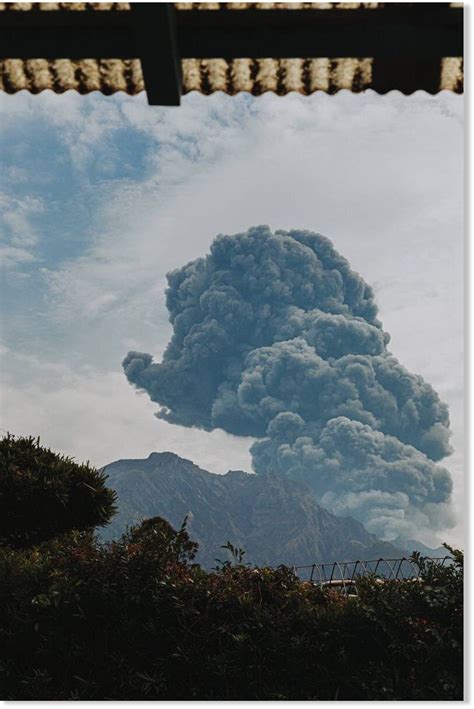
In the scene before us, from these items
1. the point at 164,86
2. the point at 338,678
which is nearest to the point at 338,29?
the point at 164,86

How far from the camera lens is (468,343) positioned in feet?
13.1

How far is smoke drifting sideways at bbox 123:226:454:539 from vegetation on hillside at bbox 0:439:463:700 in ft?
289

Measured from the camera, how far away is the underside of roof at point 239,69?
349 cm

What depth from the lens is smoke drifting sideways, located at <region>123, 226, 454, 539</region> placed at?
99.0 meters

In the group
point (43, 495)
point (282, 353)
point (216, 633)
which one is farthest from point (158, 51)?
point (282, 353)

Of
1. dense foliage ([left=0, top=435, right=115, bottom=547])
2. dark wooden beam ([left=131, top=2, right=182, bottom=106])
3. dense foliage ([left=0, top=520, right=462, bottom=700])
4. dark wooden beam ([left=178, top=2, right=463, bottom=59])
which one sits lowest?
dense foliage ([left=0, top=520, right=462, bottom=700])

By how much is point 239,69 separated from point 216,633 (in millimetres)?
5727

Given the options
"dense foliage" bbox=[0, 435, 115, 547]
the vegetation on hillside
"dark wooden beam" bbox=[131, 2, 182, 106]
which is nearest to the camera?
"dark wooden beam" bbox=[131, 2, 182, 106]

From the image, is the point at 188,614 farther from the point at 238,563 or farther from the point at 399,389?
the point at 399,389

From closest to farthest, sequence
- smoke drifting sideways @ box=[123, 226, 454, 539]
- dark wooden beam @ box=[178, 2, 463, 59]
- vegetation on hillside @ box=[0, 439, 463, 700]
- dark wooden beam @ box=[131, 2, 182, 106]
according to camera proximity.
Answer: dark wooden beam @ box=[131, 2, 182, 106]
dark wooden beam @ box=[178, 2, 463, 59]
vegetation on hillside @ box=[0, 439, 463, 700]
smoke drifting sideways @ box=[123, 226, 454, 539]

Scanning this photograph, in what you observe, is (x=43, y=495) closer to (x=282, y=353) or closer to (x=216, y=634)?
(x=216, y=634)

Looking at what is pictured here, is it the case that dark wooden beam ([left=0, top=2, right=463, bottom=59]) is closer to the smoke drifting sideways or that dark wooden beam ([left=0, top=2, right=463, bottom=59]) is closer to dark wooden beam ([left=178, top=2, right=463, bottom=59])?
dark wooden beam ([left=178, top=2, right=463, bottom=59])

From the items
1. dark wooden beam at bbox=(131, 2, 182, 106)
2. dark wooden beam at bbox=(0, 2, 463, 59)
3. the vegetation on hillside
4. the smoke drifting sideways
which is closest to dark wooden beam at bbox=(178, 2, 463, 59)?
dark wooden beam at bbox=(0, 2, 463, 59)

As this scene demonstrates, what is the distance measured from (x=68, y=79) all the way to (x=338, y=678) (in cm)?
604
